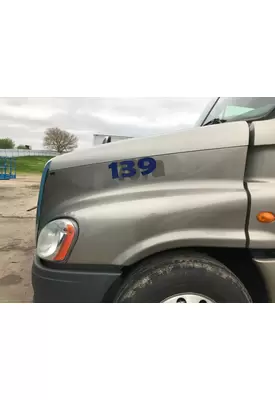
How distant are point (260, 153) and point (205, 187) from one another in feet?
0.96

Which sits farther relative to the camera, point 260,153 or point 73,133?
point 73,133

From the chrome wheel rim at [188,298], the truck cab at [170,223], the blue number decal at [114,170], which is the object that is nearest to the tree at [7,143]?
the truck cab at [170,223]

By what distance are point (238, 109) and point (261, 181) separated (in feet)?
1.21

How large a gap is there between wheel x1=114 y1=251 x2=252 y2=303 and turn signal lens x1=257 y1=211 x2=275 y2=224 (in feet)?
0.86

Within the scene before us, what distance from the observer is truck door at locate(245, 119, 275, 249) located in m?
1.27

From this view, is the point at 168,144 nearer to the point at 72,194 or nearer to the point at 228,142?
the point at 228,142

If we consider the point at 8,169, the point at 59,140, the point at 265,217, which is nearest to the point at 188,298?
the point at 265,217

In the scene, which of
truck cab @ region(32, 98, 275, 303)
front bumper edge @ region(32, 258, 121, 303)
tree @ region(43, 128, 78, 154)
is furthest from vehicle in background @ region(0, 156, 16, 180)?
front bumper edge @ region(32, 258, 121, 303)

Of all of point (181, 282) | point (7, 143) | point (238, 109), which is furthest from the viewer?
point (7, 143)

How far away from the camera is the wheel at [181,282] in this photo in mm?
1233

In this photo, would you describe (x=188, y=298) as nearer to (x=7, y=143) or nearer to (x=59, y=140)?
(x=59, y=140)

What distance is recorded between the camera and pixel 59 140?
1474 millimetres

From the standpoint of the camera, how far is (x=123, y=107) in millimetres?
1483

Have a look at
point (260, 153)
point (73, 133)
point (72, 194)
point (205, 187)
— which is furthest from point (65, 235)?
point (260, 153)
